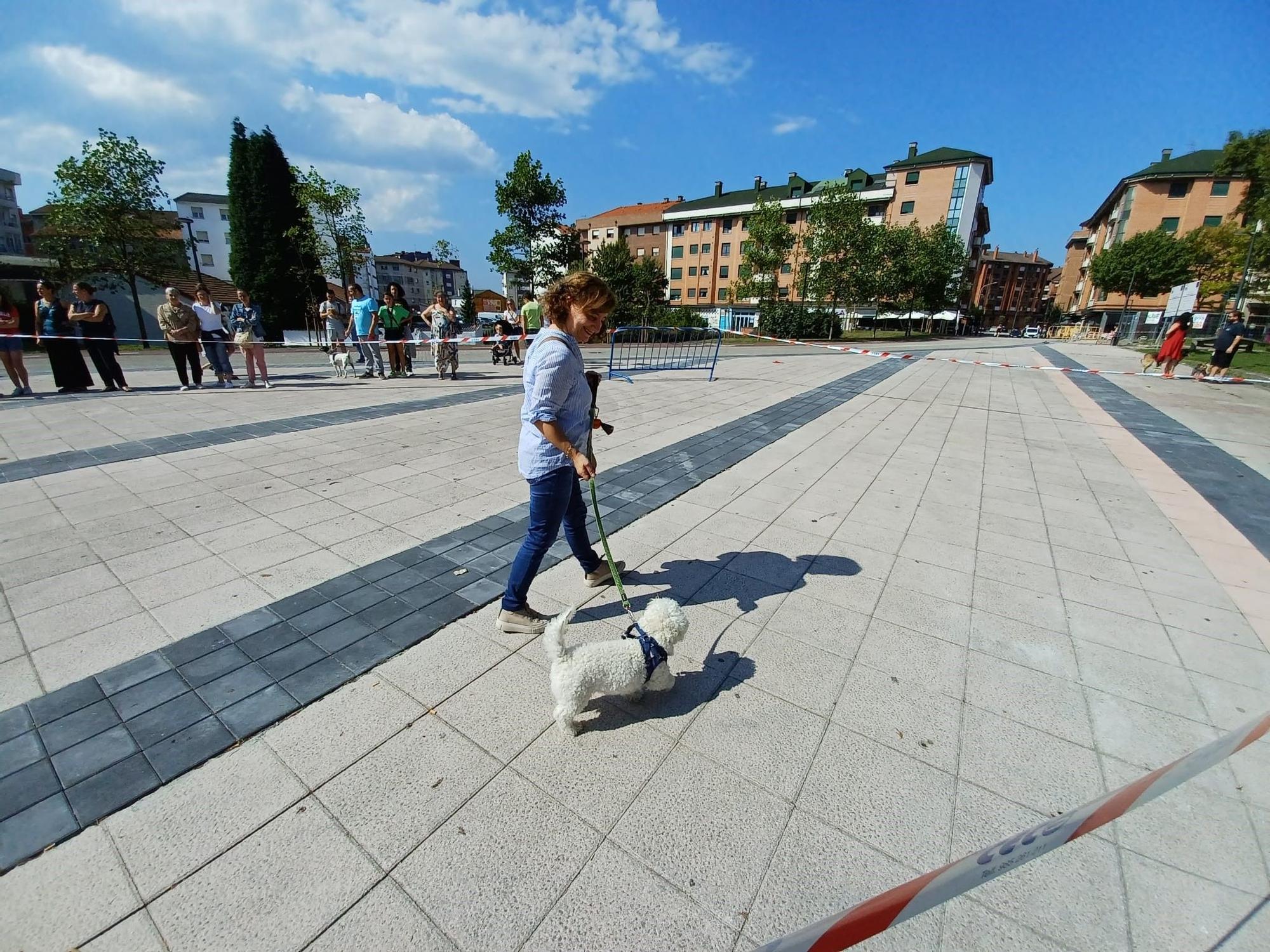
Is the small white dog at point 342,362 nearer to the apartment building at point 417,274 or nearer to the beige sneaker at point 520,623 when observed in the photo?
the beige sneaker at point 520,623

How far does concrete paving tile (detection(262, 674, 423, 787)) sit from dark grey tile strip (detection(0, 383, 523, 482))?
517 cm

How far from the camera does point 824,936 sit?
3.76 ft

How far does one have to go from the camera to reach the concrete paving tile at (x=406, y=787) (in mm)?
1767

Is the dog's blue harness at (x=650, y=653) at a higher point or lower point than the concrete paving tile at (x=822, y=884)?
higher

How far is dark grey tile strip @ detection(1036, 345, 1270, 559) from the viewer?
477 centimetres

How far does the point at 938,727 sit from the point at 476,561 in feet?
9.11

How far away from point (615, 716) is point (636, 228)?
280ft

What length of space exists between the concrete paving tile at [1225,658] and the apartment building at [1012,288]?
116872 millimetres

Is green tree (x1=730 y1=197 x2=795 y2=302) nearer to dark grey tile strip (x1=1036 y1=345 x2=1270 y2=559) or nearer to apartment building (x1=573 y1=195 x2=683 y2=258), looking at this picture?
dark grey tile strip (x1=1036 y1=345 x2=1270 y2=559)

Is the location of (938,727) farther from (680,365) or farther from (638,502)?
(680,365)

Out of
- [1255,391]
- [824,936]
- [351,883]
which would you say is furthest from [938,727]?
[1255,391]

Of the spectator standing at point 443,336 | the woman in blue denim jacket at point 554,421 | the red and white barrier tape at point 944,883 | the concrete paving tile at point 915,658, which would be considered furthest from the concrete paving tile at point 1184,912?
the spectator standing at point 443,336

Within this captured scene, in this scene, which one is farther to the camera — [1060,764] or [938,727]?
[938,727]

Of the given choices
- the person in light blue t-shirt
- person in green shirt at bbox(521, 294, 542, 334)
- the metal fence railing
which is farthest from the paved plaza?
the metal fence railing
